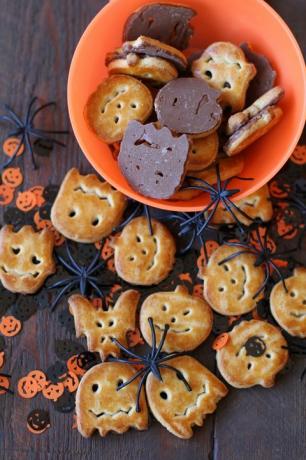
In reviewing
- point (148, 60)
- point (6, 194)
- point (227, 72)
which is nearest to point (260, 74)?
point (227, 72)

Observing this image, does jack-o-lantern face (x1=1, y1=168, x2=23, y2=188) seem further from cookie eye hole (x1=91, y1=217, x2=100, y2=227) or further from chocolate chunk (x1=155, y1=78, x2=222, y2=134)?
chocolate chunk (x1=155, y1=78, x2=222, y2=134)

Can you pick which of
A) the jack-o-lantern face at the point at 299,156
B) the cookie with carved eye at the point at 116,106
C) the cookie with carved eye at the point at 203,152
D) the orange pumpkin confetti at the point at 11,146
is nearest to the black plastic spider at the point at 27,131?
the orange pumpkin confetti at the point at 11,146

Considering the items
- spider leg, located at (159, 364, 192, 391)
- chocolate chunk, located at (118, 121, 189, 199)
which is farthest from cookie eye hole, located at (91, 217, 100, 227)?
spider leg, located at (159, 364, 192, 391)

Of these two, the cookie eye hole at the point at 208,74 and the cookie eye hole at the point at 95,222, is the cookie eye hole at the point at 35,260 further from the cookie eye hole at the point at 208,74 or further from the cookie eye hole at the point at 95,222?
the cookie eye hole at the point at 208,74

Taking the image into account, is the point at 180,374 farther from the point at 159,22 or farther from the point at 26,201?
the point at 159,22

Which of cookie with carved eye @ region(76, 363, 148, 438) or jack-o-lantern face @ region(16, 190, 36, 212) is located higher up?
jack-o-lantern face @ region(16, 190, 36, 212)

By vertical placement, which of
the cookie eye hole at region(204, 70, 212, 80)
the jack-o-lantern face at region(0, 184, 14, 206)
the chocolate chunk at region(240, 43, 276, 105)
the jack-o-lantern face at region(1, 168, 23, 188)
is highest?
the chocolate chunk at region(240, 43, 276, 105)
